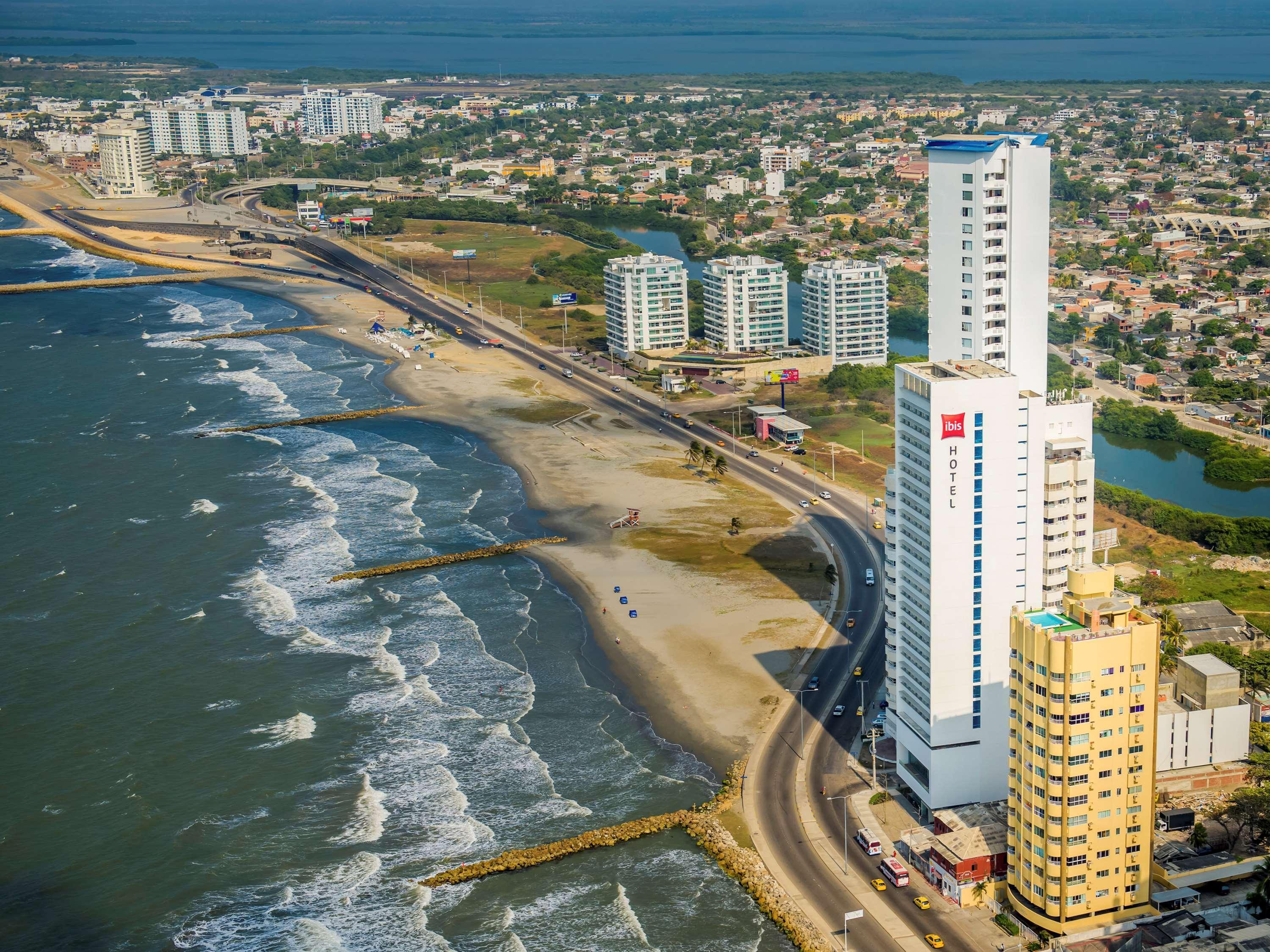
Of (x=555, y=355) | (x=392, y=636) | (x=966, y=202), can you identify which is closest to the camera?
(x=966, y=202)

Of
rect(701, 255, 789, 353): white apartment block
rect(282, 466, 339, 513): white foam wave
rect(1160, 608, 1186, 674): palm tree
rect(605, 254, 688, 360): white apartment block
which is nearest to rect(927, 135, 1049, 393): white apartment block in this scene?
rect(1160, 608, 1186, 674): palm tree

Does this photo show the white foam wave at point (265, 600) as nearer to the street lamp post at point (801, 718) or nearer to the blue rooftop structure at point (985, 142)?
the street lamp post at point (801, 718)

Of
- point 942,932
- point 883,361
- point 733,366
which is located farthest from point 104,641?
point 883,361

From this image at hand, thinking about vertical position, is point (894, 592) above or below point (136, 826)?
above

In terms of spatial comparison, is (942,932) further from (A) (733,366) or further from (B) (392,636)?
(A) (733,366)

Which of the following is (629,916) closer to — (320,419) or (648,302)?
(320,419)

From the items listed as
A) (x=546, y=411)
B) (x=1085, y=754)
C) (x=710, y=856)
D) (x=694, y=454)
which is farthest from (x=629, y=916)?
(x=546, y=411)

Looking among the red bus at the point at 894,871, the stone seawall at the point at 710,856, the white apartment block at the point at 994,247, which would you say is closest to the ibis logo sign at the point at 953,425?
the white apartment block at the point at 994,247
